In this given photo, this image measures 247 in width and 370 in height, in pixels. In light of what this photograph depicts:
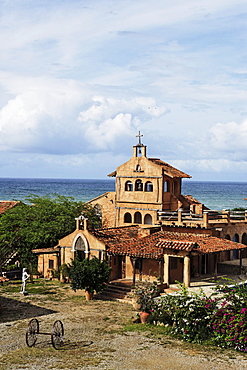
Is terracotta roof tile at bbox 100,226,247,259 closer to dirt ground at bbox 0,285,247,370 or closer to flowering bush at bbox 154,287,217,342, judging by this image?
dirt ground at bbox 0,285,247,370

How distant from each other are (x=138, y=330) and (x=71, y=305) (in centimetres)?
610

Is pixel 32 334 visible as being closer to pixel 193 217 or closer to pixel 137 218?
pixel 193 217

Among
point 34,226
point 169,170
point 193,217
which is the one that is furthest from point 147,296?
point 169,170

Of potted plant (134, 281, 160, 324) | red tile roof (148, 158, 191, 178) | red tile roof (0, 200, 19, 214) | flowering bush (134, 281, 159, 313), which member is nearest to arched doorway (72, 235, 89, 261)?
flowering bush (134, 281, 159, 313)

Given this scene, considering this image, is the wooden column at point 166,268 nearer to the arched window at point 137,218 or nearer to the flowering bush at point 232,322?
the flowering bush at point 232,322

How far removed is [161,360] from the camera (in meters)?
18.3

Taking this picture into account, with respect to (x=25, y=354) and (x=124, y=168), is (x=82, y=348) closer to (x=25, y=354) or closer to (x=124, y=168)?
(x=25, y=354)

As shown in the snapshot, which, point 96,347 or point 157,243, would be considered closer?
point 96,347

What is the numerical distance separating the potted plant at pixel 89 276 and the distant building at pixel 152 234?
78.6 inches

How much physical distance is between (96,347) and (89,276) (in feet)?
29.1

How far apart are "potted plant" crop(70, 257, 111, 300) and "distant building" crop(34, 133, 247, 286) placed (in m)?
2.00

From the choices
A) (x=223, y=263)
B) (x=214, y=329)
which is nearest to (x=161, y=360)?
(x=214, y=329)

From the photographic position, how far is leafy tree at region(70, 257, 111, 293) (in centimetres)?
2844

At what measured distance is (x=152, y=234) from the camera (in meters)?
35.1
